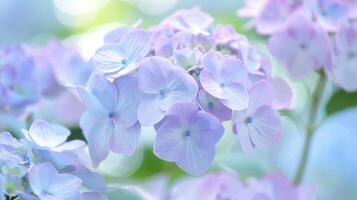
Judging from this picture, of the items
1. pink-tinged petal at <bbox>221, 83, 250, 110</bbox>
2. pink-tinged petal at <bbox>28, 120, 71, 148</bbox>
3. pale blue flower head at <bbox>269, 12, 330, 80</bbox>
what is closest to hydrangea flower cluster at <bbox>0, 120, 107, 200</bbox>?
pink-tinged petal at <bbox>28, 120, 71, 148</bbox>

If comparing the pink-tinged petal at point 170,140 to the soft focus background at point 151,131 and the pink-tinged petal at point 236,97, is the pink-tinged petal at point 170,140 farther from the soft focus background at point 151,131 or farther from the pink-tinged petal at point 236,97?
the soft focus background at point 151,131

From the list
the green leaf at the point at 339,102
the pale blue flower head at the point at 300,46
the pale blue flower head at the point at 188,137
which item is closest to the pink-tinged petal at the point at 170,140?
the pale blue flower head at the point at 188,137

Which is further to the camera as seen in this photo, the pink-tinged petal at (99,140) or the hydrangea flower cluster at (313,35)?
the hydrangea flower cluster at (313,35)

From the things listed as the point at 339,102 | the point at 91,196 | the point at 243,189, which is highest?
the point at 91,196

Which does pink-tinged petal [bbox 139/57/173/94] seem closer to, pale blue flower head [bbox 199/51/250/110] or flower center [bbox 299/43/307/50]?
pale blue flower head [bbox 199/51/250/110]

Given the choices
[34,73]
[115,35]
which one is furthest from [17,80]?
[115,35]

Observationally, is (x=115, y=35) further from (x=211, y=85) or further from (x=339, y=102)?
(x=339, y=102)

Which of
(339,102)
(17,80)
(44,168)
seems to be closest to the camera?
(44,168)

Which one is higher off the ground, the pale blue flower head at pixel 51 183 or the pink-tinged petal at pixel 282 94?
the pale blue flower head at pixel 51 183
